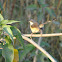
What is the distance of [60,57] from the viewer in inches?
92.4

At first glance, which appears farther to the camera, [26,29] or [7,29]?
[26,29]

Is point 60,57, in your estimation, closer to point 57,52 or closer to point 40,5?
point 57,52

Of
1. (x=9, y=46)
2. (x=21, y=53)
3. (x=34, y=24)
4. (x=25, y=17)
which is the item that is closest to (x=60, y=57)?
(x=25, y=17)

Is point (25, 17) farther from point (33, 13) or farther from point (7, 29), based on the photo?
point (7, 29)

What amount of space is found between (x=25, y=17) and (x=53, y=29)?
52 cm

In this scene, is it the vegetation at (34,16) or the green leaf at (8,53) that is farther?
the vegetation at (34,16)

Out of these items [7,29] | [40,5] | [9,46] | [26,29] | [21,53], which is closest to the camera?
[7,29]

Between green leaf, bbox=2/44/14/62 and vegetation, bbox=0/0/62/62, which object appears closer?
green leaf, bbox=2/44/14/62

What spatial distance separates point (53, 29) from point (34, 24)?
3.73 feet

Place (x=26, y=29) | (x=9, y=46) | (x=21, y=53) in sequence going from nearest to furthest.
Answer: (x=9, y=46) < (x=21, y=53) < (x=26, y=29)

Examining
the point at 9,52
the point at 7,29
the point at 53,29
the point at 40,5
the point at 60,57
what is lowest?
the point at 60,57

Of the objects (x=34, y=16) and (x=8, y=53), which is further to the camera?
(x=34, y=16)

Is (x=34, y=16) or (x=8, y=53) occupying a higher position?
(x=34, y=16)

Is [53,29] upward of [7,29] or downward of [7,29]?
downward
